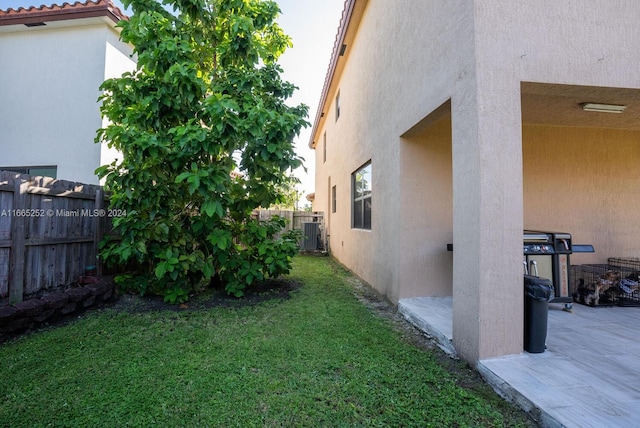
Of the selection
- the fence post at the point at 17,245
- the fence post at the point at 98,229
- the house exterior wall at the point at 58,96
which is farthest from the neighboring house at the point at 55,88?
the fence post at the point at 17,245

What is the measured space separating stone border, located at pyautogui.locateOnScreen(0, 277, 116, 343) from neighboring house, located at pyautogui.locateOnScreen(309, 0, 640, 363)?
4.30 metres

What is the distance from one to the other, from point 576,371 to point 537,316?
46 cm

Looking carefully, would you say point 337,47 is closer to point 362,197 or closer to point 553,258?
point 362,197

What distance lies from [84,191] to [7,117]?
3.81 m

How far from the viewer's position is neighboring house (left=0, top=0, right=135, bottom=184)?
638 cm

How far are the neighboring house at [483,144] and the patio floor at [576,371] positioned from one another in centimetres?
26

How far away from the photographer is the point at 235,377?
2.73 metres

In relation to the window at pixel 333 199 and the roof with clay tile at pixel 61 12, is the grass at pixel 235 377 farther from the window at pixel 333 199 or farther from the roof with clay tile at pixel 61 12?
the window at pixel 333 199

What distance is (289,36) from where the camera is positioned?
616 centimetres

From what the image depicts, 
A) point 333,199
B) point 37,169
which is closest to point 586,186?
point 333,199

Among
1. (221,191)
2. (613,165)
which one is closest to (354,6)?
(221,191)

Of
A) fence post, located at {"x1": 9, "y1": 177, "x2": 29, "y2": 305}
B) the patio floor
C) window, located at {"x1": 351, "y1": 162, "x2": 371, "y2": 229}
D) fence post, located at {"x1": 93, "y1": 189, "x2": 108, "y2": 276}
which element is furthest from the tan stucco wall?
fence post, located at {"x1": 9, "y1": 177, "x2": 29, "y2": 305}

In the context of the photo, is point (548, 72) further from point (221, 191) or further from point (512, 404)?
point (221, 191)

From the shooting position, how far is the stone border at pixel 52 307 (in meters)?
3.43
